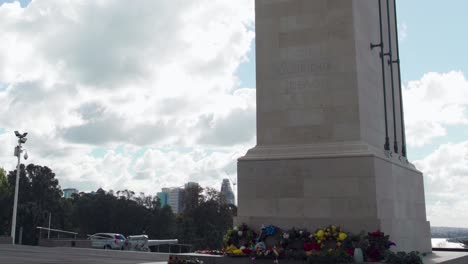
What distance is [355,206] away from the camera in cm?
1487

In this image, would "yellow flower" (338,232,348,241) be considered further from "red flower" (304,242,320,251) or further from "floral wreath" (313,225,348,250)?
"red flower" (304,242,320,251)

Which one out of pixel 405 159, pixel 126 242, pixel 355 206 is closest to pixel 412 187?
pixel 405 159

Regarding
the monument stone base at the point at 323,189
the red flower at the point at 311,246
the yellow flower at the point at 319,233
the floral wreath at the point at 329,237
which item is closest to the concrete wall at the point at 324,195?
the monument stone base at the point at 323,189

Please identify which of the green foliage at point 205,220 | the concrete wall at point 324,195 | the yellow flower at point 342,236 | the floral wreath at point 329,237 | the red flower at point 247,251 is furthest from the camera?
the green foliage at point 205,220

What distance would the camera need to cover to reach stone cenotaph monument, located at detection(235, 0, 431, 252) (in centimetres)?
1512

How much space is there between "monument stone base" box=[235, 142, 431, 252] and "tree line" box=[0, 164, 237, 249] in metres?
72.4

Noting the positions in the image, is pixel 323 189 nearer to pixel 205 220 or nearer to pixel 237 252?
pixel 237 252

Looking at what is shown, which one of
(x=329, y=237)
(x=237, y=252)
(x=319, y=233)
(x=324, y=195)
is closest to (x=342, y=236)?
(x=329, y=237)

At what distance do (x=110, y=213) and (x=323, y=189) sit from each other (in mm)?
85144

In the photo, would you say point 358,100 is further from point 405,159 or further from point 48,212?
point 48,212

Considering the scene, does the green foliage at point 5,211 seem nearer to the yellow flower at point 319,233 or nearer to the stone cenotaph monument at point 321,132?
the stone cenotaph monument at point 321,132

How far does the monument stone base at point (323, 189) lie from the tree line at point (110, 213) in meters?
72.4

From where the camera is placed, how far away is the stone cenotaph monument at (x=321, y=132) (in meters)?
15.1

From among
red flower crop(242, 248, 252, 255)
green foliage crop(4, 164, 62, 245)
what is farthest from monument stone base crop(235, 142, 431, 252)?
green foliage crop(4, 164, 62, 245)
